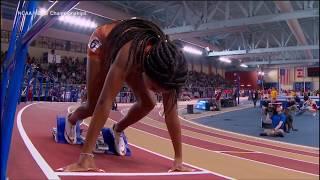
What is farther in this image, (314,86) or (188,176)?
(314,86)

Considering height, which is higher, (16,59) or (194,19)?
(194,19)

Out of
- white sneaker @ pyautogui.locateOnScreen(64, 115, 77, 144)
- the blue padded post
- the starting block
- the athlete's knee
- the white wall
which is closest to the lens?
the blue padded post

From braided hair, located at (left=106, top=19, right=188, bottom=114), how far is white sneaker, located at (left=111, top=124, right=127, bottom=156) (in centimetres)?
77

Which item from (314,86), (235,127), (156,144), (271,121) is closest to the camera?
(156,144)

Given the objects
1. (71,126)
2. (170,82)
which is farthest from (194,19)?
(170,82)

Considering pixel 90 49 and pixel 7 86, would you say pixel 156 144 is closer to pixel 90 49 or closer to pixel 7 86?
pixel 90 49

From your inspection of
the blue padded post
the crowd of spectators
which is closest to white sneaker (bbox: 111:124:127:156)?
the blue padded post

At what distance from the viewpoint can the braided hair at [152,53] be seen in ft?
6.77

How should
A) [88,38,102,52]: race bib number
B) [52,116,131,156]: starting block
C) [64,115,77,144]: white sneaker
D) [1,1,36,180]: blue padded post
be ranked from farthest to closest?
[64,115,77,144]: white sneaker → [52,116,131,156]: starting block → [88,38,102,52]: race bib number → [1,1,36,180]: blue padded post

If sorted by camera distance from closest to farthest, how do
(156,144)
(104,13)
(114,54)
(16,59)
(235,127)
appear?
(16,59) → (114,54) → (156,144) → (235,127) → (104,13)

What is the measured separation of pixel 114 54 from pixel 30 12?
81 centimetres

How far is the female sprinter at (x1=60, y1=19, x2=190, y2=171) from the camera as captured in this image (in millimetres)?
2096

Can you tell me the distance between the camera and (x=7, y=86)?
1591mm

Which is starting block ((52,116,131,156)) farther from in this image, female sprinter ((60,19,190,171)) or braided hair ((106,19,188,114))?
braided hair ((106,19,188,114))
